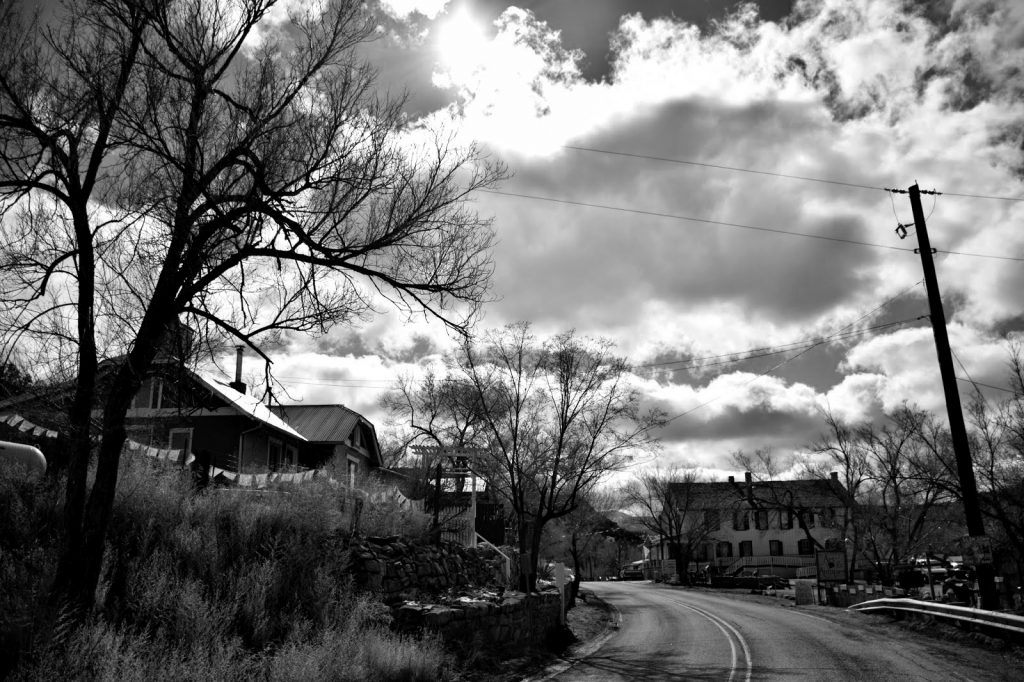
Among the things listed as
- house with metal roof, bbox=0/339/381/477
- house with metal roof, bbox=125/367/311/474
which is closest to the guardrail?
house with metal roof, bbox=0/339/381/477

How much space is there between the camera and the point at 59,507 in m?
11.5

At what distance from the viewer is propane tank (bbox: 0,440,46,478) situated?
12.6 metres

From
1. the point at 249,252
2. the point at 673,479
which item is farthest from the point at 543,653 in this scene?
the point at 673,479

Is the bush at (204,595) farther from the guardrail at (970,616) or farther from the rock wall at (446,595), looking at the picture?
the guardrail at (970,616)

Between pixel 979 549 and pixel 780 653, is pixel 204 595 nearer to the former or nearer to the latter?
pixel 780 653

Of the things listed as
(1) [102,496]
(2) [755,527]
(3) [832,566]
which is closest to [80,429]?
(1) [102,496]

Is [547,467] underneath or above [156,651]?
above

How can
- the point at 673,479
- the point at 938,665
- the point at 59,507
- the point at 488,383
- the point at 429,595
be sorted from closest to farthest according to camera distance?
the point at 59,507
the point at 938,665
the point at 429,595
the point at 488,383
the point at 673,479

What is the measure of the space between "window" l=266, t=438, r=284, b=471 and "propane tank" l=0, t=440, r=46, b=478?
1977 centimetres

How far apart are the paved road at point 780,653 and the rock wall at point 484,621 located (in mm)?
1431

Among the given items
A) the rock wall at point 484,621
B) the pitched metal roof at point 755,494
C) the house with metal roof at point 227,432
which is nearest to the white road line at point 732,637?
the rock wall at point 484,621

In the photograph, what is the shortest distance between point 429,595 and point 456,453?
31.1 feet

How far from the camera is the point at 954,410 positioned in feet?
59.8

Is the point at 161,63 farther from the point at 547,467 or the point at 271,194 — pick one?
the point at 547,467
